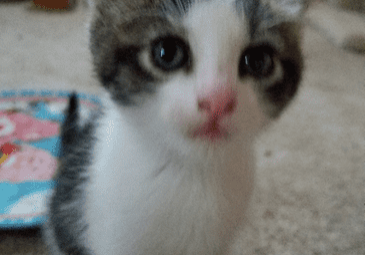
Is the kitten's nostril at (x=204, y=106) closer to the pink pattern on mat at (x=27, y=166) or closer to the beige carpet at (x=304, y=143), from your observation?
the beige carpet at (x=304, y=143)

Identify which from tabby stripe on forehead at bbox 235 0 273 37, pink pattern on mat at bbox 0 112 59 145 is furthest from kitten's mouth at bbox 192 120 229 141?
pink pattern on mat at bbox 0 112 59 145

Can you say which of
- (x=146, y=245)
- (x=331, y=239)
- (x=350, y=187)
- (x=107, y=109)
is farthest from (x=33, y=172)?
(x=350, y=187)

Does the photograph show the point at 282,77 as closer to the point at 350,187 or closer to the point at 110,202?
the point at 110,202

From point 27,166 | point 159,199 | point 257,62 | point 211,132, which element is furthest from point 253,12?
point 27,166

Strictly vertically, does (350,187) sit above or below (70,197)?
below

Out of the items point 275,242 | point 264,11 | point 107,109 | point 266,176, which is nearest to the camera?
point 264,11

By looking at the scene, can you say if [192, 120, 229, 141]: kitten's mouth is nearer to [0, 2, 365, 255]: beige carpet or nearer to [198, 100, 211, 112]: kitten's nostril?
[198, 100, 211, 112]: kitten's nostril

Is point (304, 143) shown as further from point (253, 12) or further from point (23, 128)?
point (23, 128)
